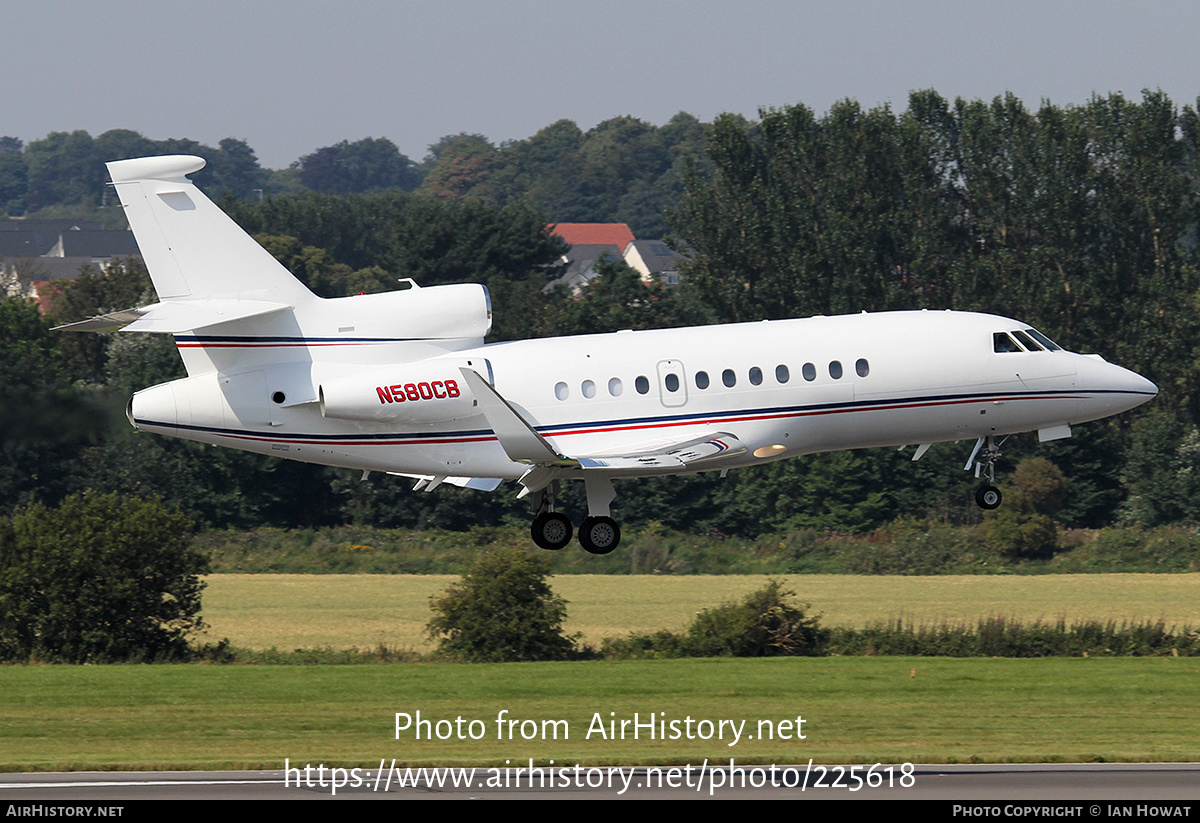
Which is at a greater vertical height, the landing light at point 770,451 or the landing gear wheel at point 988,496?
the landing light at point 770,451

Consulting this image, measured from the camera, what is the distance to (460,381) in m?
30.0

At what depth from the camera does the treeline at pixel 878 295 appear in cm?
7088

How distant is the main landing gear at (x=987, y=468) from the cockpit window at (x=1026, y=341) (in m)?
2.04

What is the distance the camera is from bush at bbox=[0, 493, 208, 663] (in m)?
47.4

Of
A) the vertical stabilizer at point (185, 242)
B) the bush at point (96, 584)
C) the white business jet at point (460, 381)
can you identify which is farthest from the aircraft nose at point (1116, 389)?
the bush at point (96, 584)

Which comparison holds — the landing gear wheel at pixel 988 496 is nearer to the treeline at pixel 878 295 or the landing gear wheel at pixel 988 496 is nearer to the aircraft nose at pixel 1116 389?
the aircraft nose at pixel 1116 389

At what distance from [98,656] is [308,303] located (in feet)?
68.3

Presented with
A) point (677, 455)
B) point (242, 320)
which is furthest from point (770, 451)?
point (242, 320)

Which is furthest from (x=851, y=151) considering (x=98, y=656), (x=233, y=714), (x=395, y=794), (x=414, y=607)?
(x=395, y=794)

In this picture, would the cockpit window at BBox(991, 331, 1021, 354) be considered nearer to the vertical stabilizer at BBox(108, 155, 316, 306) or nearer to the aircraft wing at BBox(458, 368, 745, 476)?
the aircraft wing at BBox(458, 368, 745, 476)

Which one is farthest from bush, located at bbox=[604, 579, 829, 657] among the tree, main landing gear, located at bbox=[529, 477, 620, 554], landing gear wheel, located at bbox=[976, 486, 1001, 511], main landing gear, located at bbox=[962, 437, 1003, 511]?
main landing gear, located at bbox=[529, 477, 620, 554]

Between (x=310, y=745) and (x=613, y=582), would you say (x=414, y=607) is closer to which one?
(x=613, y=582)

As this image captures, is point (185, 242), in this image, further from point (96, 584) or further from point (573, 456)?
point (96, 584)
